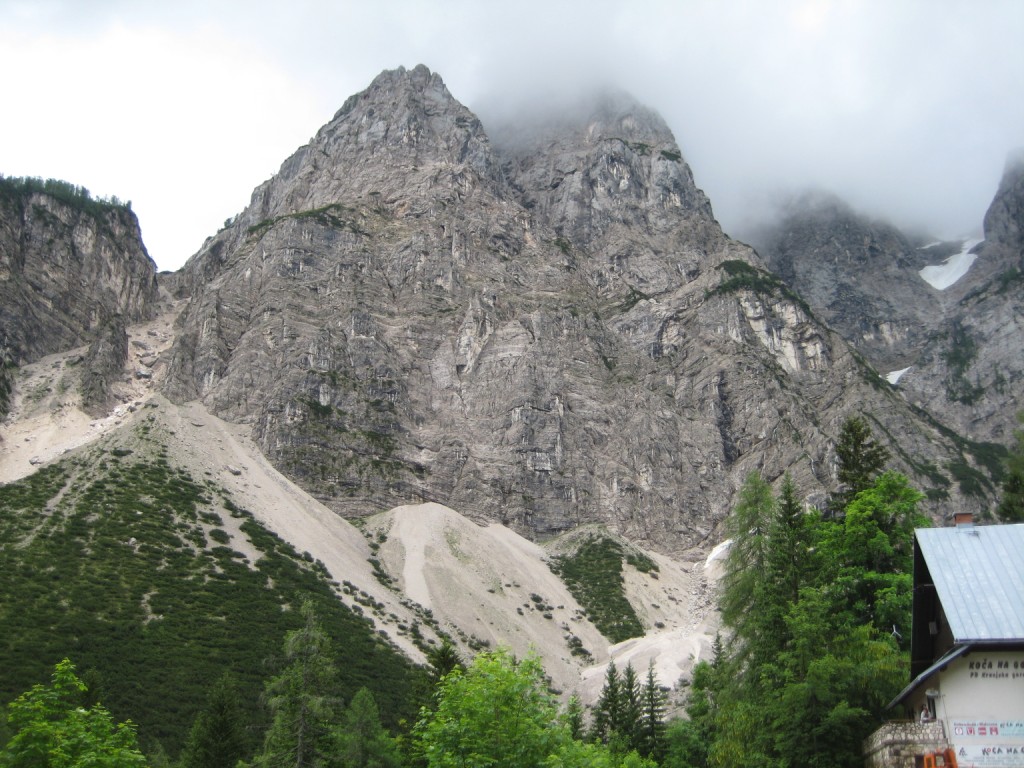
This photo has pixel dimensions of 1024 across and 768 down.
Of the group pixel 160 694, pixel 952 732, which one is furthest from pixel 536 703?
pixel 160 694

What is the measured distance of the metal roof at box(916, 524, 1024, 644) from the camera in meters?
22.2

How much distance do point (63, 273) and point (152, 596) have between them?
110m

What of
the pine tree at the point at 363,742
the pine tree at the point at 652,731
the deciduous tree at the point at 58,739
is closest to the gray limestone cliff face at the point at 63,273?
the pine tree at the point at 652,731

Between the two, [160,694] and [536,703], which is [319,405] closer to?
Answer: [160,694]

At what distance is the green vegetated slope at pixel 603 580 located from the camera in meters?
106

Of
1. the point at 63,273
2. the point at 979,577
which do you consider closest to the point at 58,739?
the point at 979,577

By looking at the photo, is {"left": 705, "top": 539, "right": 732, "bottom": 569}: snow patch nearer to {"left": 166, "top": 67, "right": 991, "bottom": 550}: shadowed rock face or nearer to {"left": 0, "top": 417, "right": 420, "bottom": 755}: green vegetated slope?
{"left": 166, "top": 67, "right": 991, "bottom": 550}: shadowed rock face

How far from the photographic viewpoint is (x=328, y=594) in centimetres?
9438

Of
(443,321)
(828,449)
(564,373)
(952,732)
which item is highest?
(443,321)

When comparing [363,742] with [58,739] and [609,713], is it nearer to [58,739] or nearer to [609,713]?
[58,739]

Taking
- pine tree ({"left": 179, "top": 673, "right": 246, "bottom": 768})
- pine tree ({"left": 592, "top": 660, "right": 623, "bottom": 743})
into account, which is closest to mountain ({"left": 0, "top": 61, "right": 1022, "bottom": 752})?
pine tree ({"left": 179, "top": 673, "right": 246, "bottom": 768})

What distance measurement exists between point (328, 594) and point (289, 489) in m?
28.6

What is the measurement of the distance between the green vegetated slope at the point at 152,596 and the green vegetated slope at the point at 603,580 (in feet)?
99.4

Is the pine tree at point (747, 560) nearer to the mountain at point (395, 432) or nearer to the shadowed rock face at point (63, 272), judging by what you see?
the mountain at point (395, 432)
